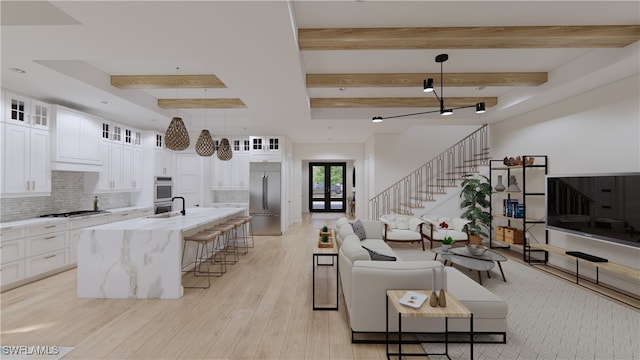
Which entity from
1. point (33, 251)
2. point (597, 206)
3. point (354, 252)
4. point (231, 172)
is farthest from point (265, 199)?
point (597, 206)

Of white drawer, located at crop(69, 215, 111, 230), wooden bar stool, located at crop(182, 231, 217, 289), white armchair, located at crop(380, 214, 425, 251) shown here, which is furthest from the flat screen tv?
white drawer, located at crop(69, 215, 111, 230)

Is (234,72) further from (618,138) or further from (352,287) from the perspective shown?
(618,138)

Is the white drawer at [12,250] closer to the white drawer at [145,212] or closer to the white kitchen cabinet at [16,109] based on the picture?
the white kitchen cabinet at [16,109]

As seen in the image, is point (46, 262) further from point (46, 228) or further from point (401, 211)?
point (401, 211)

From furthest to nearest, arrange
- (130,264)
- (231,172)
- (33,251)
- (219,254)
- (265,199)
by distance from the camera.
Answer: (231,172) < (265,199) < (219,254) < (33,251) < (130,264)

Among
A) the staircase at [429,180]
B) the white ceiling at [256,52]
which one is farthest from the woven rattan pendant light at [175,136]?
the staircase at [429,180]

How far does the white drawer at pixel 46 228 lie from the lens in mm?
4086

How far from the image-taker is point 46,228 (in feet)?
14.2

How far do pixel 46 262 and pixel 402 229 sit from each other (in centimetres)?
647

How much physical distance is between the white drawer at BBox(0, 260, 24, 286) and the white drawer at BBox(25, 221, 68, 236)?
1.38ft

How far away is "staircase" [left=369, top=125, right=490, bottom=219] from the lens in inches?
315

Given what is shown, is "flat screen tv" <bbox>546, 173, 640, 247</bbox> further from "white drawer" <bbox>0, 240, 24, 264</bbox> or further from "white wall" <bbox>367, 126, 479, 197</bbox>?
"white drawer" <bbox>0, 240, 24, 264</bbox>

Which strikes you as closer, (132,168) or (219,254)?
(219,254)

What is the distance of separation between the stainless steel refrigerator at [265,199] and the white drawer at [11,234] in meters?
4.53
